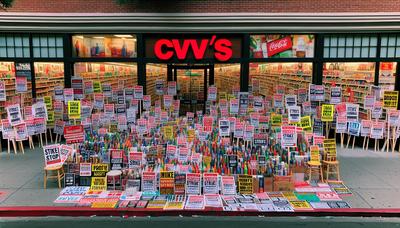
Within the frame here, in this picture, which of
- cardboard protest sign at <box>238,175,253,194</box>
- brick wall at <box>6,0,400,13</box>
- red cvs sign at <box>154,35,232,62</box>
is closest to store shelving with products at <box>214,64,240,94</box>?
red cvs sign at <box>154,35,232,62</box>

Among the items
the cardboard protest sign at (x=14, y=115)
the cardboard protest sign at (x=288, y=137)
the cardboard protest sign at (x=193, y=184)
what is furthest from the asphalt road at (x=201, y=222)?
the cardboard protest sign at (x=14, y=115)

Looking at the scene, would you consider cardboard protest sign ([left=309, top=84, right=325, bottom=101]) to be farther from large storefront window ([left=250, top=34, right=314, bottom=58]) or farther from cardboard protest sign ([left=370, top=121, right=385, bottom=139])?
cardboard protest sign ([left=370, top=121, right=385, bottom=139])

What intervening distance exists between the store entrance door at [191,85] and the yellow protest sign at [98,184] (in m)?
8.81

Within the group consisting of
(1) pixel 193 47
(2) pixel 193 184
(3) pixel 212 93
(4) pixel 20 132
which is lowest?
(2) pixel 193 184

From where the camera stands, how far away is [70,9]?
46.1 feet

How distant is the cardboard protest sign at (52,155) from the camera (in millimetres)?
8719

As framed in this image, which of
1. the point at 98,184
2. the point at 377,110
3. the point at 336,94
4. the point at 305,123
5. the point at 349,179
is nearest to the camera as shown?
the point at 98,184

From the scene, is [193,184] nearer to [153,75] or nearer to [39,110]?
[39,110]

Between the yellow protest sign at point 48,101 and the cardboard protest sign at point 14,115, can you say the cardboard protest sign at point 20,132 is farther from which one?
the yellow protest sign at point 48,101

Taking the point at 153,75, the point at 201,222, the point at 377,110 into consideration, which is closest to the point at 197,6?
the point at 153,75

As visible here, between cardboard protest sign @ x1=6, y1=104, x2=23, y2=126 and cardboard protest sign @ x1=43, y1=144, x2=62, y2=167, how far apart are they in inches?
166

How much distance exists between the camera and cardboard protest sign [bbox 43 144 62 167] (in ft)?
28.6

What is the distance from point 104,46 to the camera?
14945 mm

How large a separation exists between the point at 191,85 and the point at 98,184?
9.12 metres
